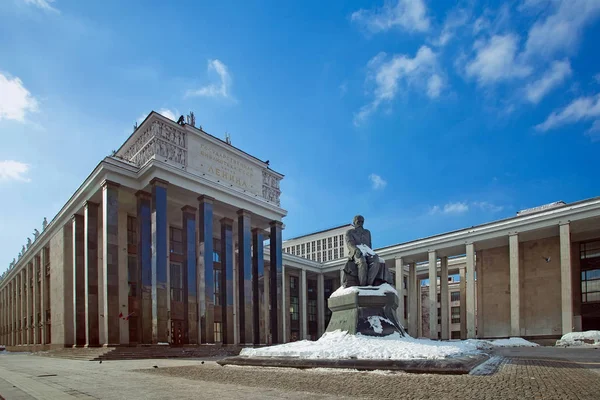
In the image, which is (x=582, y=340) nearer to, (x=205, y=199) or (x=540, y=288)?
(x=540, y=288)

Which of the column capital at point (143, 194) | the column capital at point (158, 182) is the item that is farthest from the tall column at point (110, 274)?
the column capital at point (158, 182)

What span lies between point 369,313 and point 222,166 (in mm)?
30329

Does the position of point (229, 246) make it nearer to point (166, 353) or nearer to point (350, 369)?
point (166, 353)

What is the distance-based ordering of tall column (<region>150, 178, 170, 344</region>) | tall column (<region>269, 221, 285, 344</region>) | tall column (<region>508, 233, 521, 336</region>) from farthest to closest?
tall column (<region>269, 221, 285, 344</region>), tall column (<region>508, 233, 521, 336</region>), tall column (<region>150, 178, 170, 344</region>)

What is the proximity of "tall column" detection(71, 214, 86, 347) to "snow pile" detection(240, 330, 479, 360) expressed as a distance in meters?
28.2

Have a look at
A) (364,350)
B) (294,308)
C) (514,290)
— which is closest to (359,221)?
(364,350)

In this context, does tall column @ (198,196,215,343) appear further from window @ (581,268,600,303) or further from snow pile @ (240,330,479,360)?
window @ (581,268,600,303)

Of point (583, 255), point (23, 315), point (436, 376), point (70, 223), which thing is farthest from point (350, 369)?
point (23, 315)

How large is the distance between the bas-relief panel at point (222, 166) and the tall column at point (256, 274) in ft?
16.2

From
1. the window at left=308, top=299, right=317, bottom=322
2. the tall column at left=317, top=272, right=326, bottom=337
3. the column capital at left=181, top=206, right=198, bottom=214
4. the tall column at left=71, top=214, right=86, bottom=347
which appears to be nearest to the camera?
the tall column at left=71, top=214, right=86, bottom=347

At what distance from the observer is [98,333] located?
35.0 meters

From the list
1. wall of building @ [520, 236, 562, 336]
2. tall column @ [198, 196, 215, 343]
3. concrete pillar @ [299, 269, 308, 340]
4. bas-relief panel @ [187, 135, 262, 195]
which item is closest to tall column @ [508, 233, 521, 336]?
wall of building @ [520, 236, 562, 336]

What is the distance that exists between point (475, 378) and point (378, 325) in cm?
553

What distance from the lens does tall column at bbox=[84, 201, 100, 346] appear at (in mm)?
34500
